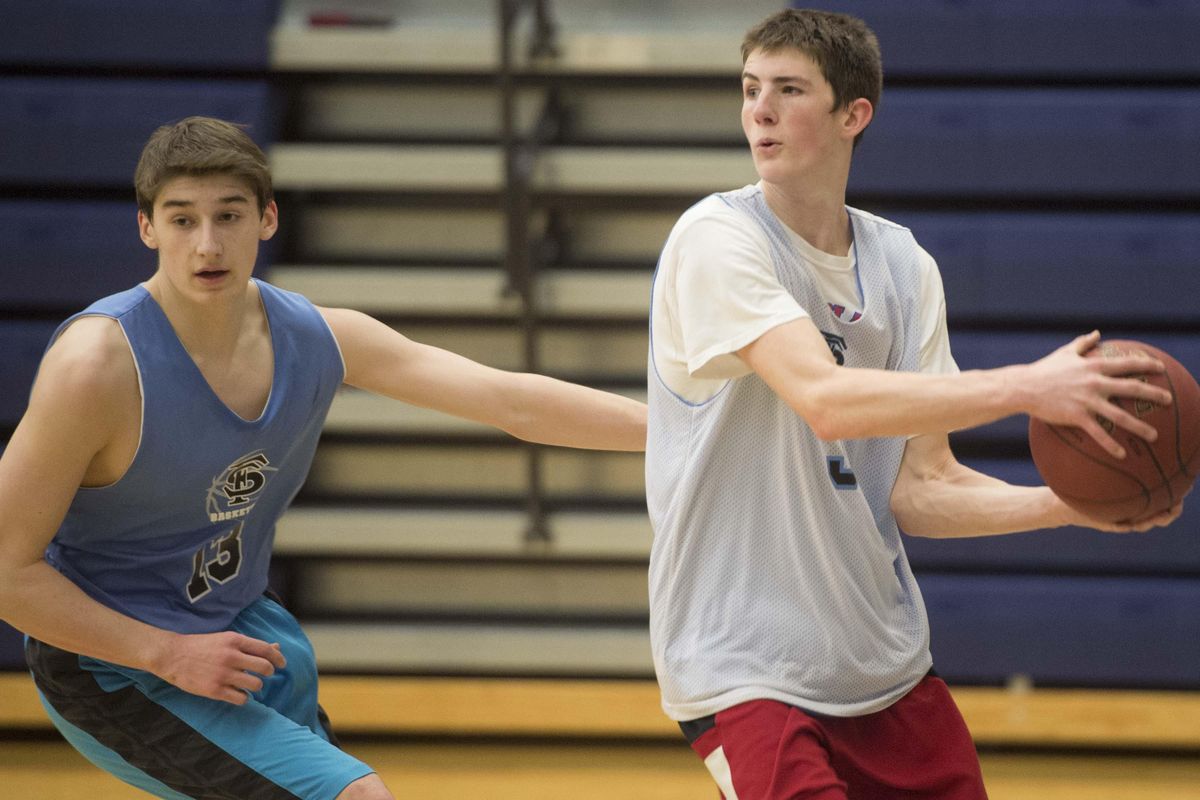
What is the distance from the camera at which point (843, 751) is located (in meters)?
1.89

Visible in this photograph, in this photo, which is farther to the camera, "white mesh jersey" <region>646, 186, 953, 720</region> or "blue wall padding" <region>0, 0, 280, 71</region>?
"blue wall padding" <region>0, 0, 280, 71</region>

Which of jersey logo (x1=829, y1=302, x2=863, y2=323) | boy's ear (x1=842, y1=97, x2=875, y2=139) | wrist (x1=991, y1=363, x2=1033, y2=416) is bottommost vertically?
wrist (x1=991, y1=363, x2=1033, y2=416)

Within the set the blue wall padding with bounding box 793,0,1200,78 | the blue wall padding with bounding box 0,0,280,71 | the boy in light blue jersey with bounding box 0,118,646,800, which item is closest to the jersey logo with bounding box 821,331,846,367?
Result: the boy in light blue jersey with bounding box 0,118,646,800

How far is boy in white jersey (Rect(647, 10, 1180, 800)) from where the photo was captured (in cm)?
181

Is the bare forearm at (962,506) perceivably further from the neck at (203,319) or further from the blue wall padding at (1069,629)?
the blue wall padding at (1069,629)

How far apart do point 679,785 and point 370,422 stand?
1395 millimetres

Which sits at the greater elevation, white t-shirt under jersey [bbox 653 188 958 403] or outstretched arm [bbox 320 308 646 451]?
white t-shirt under jersey [bbox 653 188 958 403]

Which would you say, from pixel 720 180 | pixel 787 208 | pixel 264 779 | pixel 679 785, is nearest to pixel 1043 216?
pixel 720 180

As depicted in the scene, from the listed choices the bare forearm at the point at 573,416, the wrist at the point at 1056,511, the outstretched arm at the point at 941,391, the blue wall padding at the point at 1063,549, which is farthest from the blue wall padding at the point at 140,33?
the wrist at the point at 1056,511

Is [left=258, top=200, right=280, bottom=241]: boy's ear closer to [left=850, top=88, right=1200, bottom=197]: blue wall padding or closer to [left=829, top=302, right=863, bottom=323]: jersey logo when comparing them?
[left=829, top=302, right=863, bottom=323]: jersey logo

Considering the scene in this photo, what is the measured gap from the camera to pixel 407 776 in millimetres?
3873

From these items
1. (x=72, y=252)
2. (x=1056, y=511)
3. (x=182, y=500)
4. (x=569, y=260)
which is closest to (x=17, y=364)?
(x=72, y=252)

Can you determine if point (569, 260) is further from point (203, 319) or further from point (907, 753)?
point (907, 753)

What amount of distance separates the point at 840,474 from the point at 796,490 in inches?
3.1
